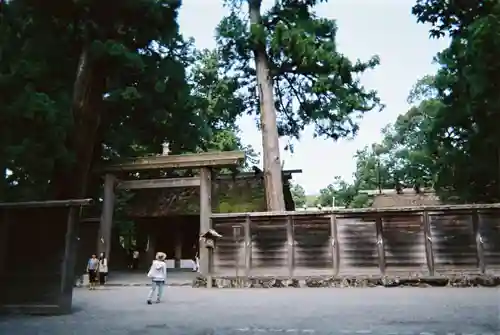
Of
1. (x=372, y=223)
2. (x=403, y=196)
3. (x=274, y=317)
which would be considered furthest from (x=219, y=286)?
(x=403, y=196)

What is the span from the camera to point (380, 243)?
14.5m

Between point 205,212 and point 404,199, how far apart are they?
690 inches

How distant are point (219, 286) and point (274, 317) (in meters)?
7.63

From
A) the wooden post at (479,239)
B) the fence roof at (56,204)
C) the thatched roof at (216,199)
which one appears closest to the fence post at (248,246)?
the thatched roof at (216,199)

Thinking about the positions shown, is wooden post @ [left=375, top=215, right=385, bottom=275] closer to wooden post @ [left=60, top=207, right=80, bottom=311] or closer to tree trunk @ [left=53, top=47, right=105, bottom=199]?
wooden post @ [left=60, top=207, right=80, bottom=311]

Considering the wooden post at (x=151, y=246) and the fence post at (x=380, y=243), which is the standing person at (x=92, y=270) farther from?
the wooden post at (x=151, y=246)

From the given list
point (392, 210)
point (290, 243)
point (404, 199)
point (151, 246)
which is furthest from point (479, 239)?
point (151, 246)

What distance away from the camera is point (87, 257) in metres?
18.0

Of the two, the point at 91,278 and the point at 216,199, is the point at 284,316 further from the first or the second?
the point at 216,199

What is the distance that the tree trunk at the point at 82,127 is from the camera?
14633 mm

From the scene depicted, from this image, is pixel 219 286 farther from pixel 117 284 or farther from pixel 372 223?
pixel 372 223

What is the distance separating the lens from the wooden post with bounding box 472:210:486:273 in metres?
13.6

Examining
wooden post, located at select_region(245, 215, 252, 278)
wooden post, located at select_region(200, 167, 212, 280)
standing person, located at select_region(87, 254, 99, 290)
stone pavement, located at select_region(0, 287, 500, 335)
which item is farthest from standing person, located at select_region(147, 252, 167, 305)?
standing person, located at select_region(87, 254, 99, 290)

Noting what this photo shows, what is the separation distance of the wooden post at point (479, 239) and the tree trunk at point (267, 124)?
21.4 ft
